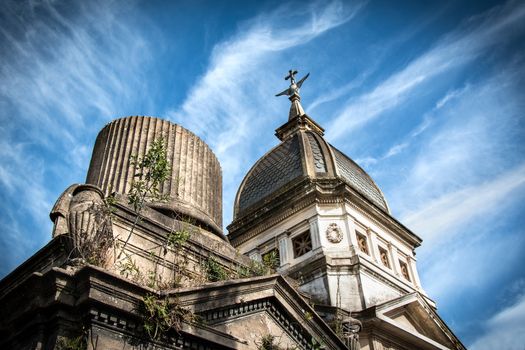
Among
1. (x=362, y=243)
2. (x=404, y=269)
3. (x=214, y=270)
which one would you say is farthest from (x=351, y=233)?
(x=214, y=270)

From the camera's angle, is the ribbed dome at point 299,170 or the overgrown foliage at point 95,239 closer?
the overgrown foliage at point 95,239

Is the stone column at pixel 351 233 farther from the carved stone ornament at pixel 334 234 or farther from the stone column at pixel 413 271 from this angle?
the stone column at pixel 413 271

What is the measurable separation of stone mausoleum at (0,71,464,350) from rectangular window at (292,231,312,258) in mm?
47

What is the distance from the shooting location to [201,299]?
23.7ft

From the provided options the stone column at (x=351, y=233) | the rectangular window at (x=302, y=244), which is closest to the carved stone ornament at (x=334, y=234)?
the stone column at (x=351, y=233)

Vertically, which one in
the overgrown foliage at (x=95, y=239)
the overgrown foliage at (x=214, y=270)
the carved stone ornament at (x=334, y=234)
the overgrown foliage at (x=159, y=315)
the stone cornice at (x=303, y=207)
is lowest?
the overgrown foliage at (x=159, y=315)

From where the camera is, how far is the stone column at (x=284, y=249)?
60.4 feet

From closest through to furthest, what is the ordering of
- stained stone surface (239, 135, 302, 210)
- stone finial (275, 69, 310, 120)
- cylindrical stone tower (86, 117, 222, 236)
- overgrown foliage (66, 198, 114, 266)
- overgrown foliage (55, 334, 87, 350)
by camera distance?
overgrown foliage (55, 334, 87, 350), overgrown foliage (66, 198, 114, 266), cylindrical stone tower (86, 117, 222, 236), stained stone surface (239, 135, 302, 210), stone finial (275, 69, 310, 120)

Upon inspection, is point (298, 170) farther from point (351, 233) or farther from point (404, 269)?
point (404, 269)

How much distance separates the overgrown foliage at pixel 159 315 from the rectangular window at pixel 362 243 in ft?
42.0

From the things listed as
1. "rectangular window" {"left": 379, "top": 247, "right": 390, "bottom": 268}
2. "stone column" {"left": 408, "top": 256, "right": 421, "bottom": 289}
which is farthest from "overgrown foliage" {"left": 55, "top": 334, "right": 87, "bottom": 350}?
"stone column" {"left": 408, "top": 256, "right": 421, "bottom": 289}

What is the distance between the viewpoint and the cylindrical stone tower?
10172 mm

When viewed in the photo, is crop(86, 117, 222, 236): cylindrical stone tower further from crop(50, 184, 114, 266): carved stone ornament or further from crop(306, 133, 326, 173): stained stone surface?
crop(306, 133, 326, 173): stained stone surface

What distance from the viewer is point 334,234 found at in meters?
18.0
